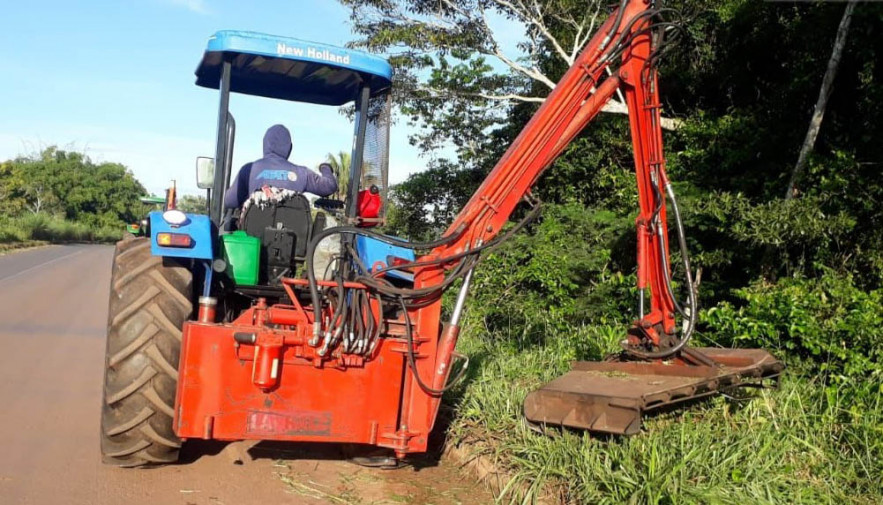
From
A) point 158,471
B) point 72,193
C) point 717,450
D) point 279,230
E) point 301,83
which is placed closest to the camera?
point 717,450

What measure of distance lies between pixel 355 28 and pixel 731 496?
40.1ft

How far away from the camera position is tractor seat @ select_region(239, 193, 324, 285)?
17.4ft

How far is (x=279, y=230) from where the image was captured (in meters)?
5.29

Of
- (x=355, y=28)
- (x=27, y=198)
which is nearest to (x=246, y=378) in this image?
(x=355, y=28)

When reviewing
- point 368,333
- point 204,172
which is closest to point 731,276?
point 368,333

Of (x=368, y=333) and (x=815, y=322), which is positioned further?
(x=815, y=322)

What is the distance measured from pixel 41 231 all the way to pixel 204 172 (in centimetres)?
3804

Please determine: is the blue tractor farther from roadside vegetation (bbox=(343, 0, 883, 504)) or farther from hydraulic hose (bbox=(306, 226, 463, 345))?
roadside vegetation (bbox=(343, 0, 883, 504))

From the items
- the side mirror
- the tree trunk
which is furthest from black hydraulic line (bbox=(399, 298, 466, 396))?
the tree trunk

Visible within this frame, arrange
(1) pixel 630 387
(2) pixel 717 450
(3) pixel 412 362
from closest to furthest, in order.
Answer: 1. (1) pixel 630 387
2. (2) pixel 717 450
3. (3) pixel 412 362

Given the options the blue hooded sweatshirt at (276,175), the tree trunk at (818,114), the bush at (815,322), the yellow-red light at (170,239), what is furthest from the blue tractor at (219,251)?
the tree trunk at (818,114)

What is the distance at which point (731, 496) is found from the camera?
378 centimetres

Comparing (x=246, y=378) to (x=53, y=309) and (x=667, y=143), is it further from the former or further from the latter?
(x=53, y=309)

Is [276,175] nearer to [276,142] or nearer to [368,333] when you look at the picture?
[276,142]
